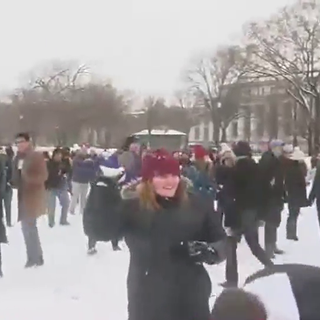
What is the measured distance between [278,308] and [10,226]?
11466mm

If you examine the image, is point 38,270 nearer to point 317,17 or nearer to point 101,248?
point 101,248

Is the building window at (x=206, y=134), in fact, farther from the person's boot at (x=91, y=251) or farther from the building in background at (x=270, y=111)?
the person's boot at (x=91, y=251)

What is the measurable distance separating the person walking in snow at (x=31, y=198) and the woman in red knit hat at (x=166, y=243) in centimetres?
478

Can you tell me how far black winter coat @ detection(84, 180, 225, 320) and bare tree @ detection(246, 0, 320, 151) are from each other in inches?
1460

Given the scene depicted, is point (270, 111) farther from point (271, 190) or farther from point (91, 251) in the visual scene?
point (271, 190)

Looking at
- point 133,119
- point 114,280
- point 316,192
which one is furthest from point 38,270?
point 133,119

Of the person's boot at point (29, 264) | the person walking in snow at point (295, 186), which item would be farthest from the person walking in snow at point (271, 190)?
the person's boot at point (29, 264)

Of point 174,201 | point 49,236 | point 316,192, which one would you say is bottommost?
point 49,236

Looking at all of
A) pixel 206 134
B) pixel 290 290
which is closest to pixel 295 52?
pixel 290 290

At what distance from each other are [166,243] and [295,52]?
38.6 metres

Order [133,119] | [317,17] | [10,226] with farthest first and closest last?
[133,119], [317,17], [10,226]

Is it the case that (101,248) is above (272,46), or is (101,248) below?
below

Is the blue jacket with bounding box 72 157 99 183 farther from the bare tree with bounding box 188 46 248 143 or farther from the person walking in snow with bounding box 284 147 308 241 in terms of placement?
the bare tree with bounding box 188 46 248 143

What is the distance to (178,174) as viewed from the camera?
4.15 metres
